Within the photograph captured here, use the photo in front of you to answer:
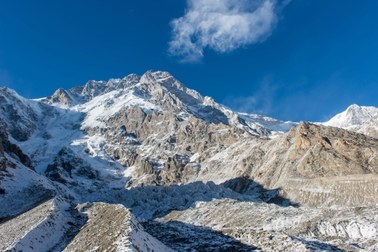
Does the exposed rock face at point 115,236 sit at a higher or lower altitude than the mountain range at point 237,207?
lower

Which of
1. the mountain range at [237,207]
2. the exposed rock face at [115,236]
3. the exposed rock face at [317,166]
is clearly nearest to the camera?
the exposed rock face at [115,236]

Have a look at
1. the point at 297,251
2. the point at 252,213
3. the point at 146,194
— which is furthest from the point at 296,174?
the point at 297,251

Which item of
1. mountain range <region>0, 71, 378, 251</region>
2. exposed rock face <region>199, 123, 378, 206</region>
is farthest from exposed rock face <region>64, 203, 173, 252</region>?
exposed rock face <region>199, 123, 378, 206</region>

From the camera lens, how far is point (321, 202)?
9838 centimetres

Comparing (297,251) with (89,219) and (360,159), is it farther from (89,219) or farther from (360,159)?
(360,159)

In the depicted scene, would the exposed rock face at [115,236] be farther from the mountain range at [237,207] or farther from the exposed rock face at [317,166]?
the exposed rock face at [317,166]

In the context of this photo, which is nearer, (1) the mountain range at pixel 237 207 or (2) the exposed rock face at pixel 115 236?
(2) the exposed rock face at pixel 115 236

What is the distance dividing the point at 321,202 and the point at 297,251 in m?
77.1

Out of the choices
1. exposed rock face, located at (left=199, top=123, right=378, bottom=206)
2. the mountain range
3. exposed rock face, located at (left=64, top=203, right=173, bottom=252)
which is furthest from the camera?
exposed rock face, located at (left=199, top=123, right=378, bottom=206)

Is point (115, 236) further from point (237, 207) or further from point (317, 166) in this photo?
point (317, 166)

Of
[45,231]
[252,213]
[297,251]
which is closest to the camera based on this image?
[297,251]

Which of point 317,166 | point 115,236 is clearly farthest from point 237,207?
point 317,166

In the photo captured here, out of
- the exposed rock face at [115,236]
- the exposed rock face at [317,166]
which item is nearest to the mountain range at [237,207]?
the exposed rock face at [115,236]

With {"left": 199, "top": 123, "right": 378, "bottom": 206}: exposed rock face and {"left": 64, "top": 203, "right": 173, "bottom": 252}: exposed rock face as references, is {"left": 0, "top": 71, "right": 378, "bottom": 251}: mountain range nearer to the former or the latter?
{"left": 64, "top": 203, "right": 173, "bottom": 252}: exposed rock face
